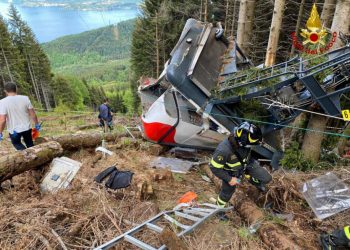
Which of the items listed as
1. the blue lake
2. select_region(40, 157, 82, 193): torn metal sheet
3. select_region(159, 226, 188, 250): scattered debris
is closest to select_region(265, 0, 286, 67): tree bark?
select_region(40, 157, 82, 193): torn metal sheet

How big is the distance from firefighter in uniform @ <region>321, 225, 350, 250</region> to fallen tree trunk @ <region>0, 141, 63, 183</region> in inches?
171

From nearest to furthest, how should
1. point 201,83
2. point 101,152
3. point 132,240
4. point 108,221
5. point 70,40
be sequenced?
point 132,240
point 108,221
point 201,83
point 101,152
point 70,40

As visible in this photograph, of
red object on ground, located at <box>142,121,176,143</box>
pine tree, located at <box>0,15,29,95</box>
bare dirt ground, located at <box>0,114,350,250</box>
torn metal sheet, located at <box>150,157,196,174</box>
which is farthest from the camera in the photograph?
pine tree, located at <box>0,15,29,95</box>

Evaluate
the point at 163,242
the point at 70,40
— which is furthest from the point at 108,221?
the point at 70,40

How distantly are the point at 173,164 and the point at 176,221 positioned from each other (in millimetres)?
2521

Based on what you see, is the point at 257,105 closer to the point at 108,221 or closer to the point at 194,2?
the point at 108,221

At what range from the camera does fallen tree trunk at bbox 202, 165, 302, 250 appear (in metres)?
2.98

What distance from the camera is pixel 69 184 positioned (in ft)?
15.6

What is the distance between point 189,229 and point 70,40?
125 meters

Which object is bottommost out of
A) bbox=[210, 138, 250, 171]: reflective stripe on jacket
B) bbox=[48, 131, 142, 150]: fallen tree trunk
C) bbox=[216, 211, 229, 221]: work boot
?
bbox=[48, 131, 142, 150]: fallen tree trunk

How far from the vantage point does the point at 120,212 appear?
3824 mm

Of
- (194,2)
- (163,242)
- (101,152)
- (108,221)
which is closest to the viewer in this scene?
(163,242)

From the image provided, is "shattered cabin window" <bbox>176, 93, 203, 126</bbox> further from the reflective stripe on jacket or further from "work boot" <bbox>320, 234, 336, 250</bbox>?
"work boot" <bbox>320, 234, 336, 250</bbox>

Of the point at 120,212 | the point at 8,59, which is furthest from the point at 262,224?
the point at 8,59
